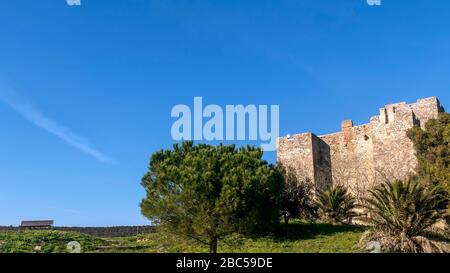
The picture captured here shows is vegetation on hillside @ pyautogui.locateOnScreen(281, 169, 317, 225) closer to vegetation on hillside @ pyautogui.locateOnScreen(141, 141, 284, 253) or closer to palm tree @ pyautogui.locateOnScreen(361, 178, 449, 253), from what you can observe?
vegetation on hillside @ pyautogui.locateOnScreen(141, 141, 284, 253)

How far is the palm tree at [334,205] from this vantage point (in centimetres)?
2120

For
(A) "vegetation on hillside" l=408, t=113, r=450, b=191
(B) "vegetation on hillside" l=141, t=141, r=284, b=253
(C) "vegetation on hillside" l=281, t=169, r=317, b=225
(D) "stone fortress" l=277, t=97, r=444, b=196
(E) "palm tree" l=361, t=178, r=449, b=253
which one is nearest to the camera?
(E) "palm tree" l=361, t=178, r=449, b=253

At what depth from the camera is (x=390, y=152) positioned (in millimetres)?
27062

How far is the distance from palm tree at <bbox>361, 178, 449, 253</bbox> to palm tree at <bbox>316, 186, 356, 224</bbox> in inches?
269

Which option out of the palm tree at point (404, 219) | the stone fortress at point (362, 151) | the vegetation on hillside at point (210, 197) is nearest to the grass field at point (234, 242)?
the vegetation on hillside at point (210, 197)

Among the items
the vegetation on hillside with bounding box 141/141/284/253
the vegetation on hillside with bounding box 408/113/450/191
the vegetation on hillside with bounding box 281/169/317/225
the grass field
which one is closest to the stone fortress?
the vegetation on hillside with bounding box 408/113/450/191

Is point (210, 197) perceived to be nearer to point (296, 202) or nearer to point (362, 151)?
point (296, 202)

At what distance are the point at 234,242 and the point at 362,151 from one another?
1635 cm

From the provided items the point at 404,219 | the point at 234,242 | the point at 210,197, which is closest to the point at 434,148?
→ the point at 404,219

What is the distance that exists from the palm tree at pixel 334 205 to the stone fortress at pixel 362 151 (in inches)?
164

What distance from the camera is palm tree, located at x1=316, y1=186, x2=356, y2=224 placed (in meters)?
21.2

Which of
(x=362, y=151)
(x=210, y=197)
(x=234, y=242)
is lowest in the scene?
(x=234, y=242)

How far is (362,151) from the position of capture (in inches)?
1131

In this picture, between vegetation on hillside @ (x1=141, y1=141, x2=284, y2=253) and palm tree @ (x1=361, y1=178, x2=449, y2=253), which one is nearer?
palm tree @ (x1=361, y1=178, x2=449, y2=253)
